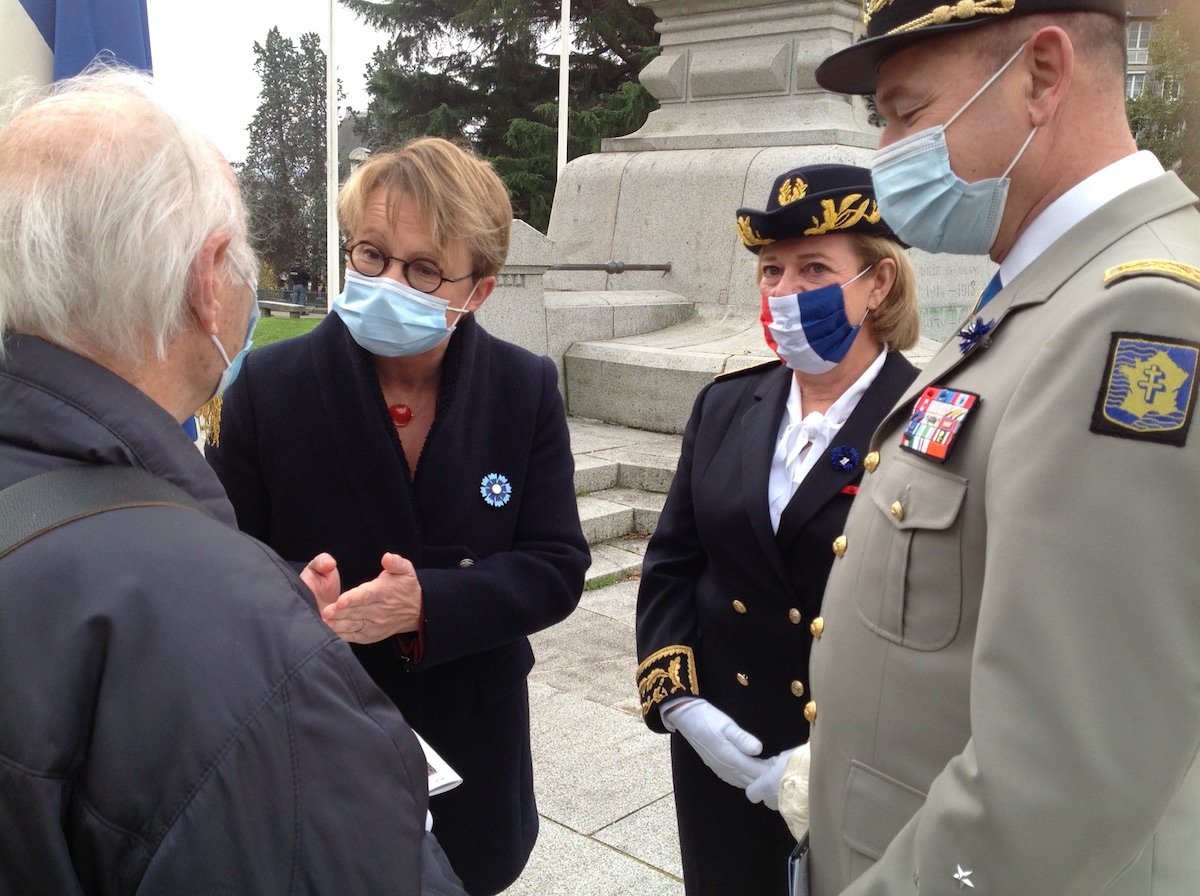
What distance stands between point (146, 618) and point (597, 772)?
9.33 feet

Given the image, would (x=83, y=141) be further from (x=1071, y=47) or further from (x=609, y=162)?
(x=609, y=162)

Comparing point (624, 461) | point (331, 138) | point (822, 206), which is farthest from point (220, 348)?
point (331, 138)

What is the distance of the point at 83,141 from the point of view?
1.23 metres

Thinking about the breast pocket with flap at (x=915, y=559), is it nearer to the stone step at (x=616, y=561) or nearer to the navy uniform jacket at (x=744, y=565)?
the navy uniform jacket at (x=744, y=565)

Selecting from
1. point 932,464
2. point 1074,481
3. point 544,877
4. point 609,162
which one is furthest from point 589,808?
point 609,162

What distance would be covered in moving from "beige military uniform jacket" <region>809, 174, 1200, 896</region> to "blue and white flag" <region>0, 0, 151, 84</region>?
247cm

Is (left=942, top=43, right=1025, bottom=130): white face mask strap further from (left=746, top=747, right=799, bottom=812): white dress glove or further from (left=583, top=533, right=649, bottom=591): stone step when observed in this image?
(left=583, top=533, right=649, bottom=591): stone step

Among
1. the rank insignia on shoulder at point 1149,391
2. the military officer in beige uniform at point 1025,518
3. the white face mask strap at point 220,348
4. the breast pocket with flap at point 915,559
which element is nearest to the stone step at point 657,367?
the military officer in beige uniform at point 1025,518

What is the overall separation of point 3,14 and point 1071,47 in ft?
8.58

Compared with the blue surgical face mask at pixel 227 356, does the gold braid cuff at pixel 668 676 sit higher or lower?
lower

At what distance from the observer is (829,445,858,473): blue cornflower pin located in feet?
7.34

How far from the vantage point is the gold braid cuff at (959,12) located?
1435 millimetres

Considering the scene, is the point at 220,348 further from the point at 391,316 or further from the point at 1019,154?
the point at 1019,154

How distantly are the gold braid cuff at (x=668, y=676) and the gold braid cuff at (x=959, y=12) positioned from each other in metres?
1.43
